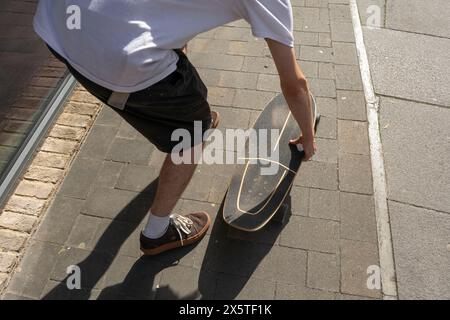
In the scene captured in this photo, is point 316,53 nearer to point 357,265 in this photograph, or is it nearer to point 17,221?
point 357,265

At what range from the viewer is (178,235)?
242 centimetres

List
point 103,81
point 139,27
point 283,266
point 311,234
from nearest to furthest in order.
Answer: point 139,27, point 103,81, point 283,266, point 311,234

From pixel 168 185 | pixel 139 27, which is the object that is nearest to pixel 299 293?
pixel 168 185

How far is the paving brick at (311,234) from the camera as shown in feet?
8.12

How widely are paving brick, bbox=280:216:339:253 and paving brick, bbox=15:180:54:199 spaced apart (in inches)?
66.3

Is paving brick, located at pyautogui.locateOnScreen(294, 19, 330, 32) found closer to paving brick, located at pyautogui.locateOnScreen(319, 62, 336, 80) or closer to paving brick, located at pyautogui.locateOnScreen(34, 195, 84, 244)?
paving brick, located at pyautogui.locateOnScreen(319, 62, 336, 80)

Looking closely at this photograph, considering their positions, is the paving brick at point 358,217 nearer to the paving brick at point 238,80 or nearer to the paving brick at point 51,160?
the paving brick at point 238,80

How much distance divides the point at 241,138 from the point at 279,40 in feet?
5.01

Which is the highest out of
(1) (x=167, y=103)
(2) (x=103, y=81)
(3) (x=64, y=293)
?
(2) (x=103, y=81)

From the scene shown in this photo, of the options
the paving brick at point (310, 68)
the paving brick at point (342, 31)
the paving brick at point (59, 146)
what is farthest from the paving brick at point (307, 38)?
the paving brick at point (59, 146)

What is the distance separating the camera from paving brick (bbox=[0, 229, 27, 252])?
2502 millimetres

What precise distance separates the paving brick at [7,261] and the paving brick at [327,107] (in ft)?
8.23

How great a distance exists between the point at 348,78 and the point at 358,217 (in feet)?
4.92
